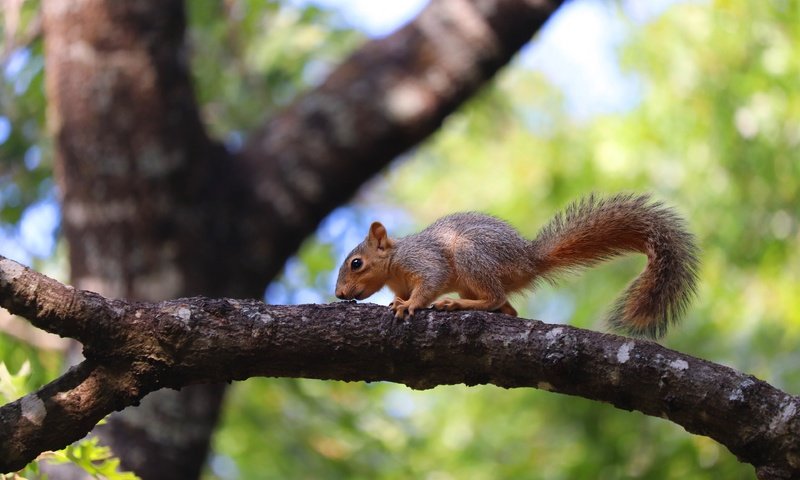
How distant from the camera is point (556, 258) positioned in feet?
10.8

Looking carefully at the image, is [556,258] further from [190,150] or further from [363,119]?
[190,150]

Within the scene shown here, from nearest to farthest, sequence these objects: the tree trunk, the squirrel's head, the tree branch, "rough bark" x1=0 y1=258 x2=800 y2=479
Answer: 1. "rough bark" x1=0 y1=258 x2=800 y2=479
2. the squirrel's head
3. the tree trunk
4. the tree branch

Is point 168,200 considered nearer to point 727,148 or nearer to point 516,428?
point 516,428

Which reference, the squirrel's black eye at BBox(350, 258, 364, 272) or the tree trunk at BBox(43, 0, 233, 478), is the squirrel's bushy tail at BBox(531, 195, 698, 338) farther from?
the tree trunk at BBox(43, 0, 233, 478)

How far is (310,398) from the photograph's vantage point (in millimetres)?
5961

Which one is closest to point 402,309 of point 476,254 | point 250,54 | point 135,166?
point 476,254

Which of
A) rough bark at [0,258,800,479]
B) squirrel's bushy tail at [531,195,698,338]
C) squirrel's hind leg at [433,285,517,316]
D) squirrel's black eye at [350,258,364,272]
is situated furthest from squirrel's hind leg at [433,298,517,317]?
squirrel's black eye at [350,258,364,272]

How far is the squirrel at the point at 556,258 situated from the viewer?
2.92 m

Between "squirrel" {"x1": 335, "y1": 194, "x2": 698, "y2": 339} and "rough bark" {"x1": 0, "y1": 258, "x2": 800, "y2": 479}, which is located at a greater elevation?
"squirrel" {"x1": 335, "y1": 194, "x2": 698, "y2": 339}

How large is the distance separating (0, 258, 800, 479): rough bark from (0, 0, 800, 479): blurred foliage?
7.95 feet

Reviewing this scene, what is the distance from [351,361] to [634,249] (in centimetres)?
116

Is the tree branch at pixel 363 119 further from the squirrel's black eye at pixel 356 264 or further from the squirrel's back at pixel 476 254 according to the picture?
the squirrel's back at pixel 476 254

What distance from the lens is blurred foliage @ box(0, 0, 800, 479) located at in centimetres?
549

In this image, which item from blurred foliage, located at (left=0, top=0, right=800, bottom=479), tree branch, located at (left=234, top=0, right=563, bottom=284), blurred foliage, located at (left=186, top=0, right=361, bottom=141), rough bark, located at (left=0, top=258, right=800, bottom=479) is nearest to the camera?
rough bark, located at (left=0, top=258, right=800, bottom=479)
